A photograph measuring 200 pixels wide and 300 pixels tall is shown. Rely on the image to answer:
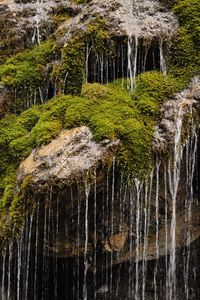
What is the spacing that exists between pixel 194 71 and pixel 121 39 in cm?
146

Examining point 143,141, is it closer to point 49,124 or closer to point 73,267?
point 49,124

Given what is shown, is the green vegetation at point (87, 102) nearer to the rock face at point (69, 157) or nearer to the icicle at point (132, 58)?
the rock face at point (69, 157)

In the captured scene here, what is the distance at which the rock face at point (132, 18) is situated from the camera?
917 cm

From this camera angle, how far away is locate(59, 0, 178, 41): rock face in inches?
361

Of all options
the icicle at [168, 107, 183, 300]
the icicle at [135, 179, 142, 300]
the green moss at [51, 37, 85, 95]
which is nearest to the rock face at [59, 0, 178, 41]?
the green moss at [51, 37, 85, 95]

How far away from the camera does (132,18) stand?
936cm

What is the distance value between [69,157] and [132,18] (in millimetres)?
3192

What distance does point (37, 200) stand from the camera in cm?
778

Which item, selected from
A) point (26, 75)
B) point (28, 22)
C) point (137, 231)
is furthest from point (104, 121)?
point (28, 22)

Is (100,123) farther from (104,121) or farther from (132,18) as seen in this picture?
(132,18)

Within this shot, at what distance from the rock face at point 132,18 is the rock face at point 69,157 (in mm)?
2329

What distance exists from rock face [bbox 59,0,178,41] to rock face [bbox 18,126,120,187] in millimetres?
2329

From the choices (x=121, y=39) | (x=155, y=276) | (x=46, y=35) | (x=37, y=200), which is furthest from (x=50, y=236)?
(x=46, y=35)

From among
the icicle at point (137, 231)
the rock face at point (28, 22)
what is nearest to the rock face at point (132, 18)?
the rock face at point (28, 22)
